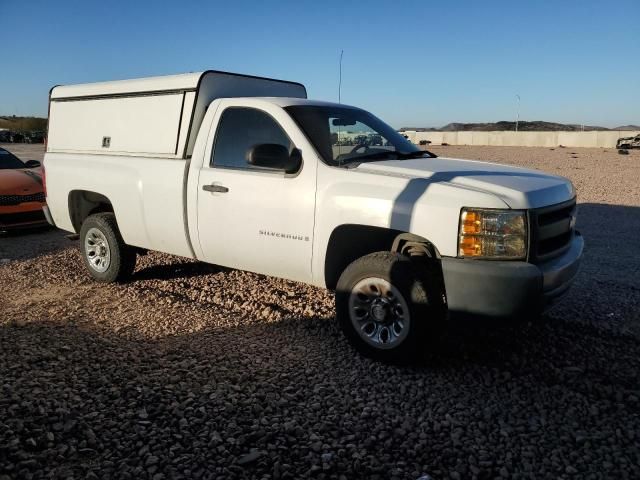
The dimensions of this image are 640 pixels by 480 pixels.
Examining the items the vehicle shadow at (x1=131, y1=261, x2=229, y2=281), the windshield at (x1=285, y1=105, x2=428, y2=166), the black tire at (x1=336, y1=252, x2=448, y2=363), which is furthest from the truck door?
the vehicle shadow at (x1=131, y1=261, x2=229, y2=281)

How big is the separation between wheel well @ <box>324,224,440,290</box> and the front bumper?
39 centimetres

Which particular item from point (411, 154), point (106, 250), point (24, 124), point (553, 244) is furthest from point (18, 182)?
point (24, 124)

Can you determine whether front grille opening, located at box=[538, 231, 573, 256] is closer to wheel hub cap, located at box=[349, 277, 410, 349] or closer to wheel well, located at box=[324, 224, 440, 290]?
wheel well, located at box=[324, 224, 440, 290]

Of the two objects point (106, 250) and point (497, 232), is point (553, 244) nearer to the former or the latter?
point (497, 232)

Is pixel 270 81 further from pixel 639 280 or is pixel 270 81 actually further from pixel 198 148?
pixel 639 280

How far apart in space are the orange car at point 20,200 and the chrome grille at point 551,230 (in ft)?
28.0

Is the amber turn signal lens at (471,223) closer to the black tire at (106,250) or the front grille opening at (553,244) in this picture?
the front grille opening at (553,244)

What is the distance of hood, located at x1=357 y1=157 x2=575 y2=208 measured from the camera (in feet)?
11.8

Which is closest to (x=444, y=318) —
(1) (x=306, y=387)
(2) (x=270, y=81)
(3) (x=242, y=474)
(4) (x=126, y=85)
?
(1) (x=306, y=387)

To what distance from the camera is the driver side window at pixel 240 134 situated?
470cm

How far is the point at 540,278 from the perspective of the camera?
3.45 m

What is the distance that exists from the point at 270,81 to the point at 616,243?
5894mm

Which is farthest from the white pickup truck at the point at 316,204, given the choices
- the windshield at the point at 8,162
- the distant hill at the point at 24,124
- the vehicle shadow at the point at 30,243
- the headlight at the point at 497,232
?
the distant hill at the point at 24,124

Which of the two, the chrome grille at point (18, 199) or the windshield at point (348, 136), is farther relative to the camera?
the chrome grille at point (18, 199)
